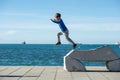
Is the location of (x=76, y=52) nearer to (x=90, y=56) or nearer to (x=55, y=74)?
(x=90, y=56)

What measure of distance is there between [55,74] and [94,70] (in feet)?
9.43

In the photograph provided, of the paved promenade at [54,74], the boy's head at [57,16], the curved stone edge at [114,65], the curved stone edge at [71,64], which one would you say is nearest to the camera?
the paved promenade at [54,74]

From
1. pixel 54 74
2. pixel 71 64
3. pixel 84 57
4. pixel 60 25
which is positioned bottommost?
pixel 54 74

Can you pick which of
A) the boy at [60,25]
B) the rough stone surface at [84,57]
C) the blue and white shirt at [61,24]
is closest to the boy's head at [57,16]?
the boy at [60,25]

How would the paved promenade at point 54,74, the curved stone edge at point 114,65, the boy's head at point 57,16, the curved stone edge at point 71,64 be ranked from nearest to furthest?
the paved promenade at point 54,74, the boy's head at point 57,16, the curved stone edge at point 71,64, the curved stone edge at point 114,65

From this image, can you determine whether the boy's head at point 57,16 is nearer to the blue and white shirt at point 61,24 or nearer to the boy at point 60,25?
the boy at point 60,25

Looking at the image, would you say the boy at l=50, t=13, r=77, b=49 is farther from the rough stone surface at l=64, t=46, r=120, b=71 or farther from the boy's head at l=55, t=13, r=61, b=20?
the rough stone surface at l=64, t=46, r=120, b=71

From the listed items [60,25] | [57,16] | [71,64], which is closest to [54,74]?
[71,64]

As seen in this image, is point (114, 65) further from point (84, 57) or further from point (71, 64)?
point (71, 64)

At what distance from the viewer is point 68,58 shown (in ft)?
68.7

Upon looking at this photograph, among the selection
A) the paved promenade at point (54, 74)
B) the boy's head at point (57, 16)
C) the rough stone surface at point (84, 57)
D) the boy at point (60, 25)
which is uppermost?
the boy's head at point (57, 16)

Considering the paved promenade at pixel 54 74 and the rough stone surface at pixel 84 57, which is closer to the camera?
the paved promenade at pixel 54 74

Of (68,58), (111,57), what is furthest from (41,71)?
(111,57)

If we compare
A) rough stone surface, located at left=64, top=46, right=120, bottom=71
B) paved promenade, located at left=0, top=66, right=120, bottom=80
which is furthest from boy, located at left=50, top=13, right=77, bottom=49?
paved promenade, located at left=0, top=66, right=120, bottom=80
